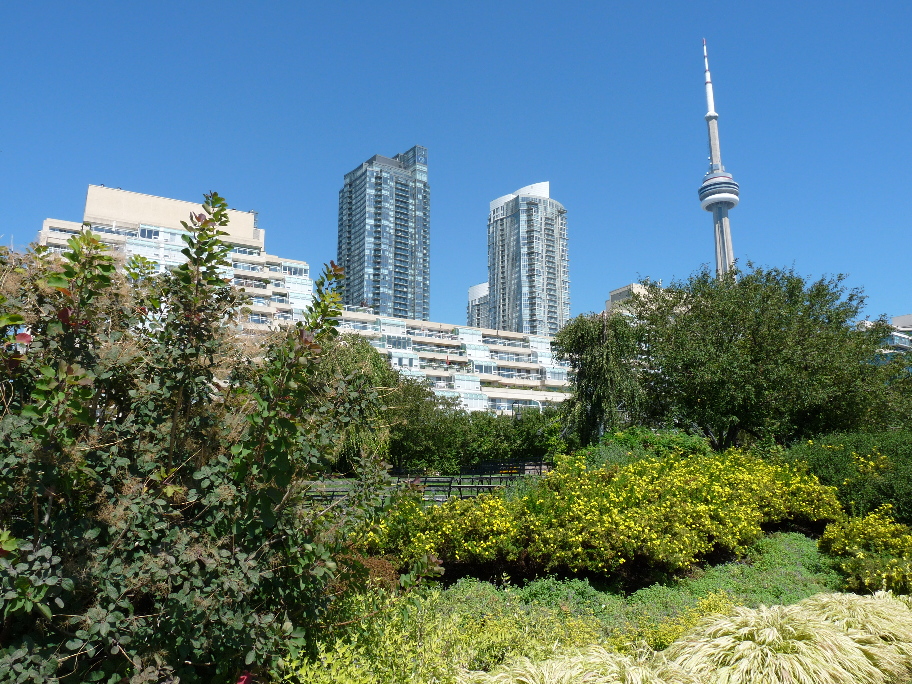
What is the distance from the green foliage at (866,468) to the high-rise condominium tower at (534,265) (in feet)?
416

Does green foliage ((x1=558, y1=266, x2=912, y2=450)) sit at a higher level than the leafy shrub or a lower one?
higher

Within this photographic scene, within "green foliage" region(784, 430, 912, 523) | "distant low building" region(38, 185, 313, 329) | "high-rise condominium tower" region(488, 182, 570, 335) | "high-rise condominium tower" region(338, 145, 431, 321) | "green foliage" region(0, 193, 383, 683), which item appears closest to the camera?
"green foliage" region(0, 193, 383, 683)

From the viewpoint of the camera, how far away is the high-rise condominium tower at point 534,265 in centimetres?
14112

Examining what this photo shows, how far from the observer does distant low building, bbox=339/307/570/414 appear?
71.2 m

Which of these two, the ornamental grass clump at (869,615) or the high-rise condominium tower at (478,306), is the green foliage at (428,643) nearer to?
the ornamental grass clump at (869,615)

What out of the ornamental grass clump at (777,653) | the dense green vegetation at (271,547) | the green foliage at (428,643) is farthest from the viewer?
the ornamental grass clump at (777,653)

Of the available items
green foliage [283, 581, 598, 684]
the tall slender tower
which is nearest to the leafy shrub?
green foliage [283, 581, 598, 684]

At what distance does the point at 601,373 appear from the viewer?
19812 millimetres

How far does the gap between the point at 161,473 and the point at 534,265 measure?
14024 centimetres

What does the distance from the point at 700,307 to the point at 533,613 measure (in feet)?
54.4

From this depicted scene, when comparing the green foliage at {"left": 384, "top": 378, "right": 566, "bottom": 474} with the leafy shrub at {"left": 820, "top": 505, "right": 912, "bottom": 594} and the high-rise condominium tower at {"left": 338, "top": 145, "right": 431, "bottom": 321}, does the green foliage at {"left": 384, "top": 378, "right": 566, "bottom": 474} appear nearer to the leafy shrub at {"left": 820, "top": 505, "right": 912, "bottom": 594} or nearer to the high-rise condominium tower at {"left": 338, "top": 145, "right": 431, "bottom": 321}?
the leafy shrub at {"left": 820, "top": 505, "right": 912, "bottom": 594}

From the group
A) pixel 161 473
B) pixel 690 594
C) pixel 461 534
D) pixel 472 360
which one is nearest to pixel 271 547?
pixel 161 473

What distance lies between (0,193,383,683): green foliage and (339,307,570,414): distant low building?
62676mm

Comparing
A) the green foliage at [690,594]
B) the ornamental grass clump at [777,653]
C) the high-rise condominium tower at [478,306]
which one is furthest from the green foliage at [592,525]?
the high-rise condominium tower at [478,306]
